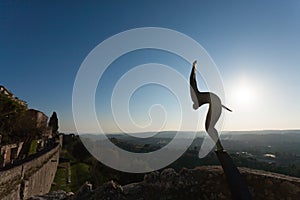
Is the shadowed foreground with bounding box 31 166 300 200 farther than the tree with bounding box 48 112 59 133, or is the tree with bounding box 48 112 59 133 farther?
the tree with bounding box 48 112 59 133

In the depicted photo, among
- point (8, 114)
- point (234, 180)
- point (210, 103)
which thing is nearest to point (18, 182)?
point (210, 103)

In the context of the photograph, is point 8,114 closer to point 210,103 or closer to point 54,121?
point 210,103

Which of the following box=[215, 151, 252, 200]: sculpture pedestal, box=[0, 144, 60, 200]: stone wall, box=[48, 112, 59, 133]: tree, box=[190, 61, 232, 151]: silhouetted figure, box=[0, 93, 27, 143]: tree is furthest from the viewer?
box=[48, 112, 59, 133]: tree

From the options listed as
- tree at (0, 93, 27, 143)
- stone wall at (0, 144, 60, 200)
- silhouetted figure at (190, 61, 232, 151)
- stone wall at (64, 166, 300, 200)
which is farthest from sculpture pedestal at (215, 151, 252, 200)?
tree at (0, 93, 27, 143)

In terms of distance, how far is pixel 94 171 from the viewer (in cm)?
2953

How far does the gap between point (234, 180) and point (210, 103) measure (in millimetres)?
1310

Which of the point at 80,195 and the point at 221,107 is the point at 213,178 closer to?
the point at 221,107

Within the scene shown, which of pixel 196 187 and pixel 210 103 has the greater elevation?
pixel 210 103

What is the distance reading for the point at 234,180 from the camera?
13.7 ft

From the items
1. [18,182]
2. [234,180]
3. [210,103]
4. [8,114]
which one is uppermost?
[8,114]

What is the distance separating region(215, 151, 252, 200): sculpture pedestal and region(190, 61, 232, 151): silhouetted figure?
0.18 m

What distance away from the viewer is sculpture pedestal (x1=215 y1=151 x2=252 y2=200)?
4004mm

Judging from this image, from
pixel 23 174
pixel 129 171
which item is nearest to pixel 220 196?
pixel 23 174

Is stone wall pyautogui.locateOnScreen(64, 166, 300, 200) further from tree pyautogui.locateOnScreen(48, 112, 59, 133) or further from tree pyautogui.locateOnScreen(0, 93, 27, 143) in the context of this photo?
tree pyautogui.locateOnScreen(48, 112, 59, 133)
